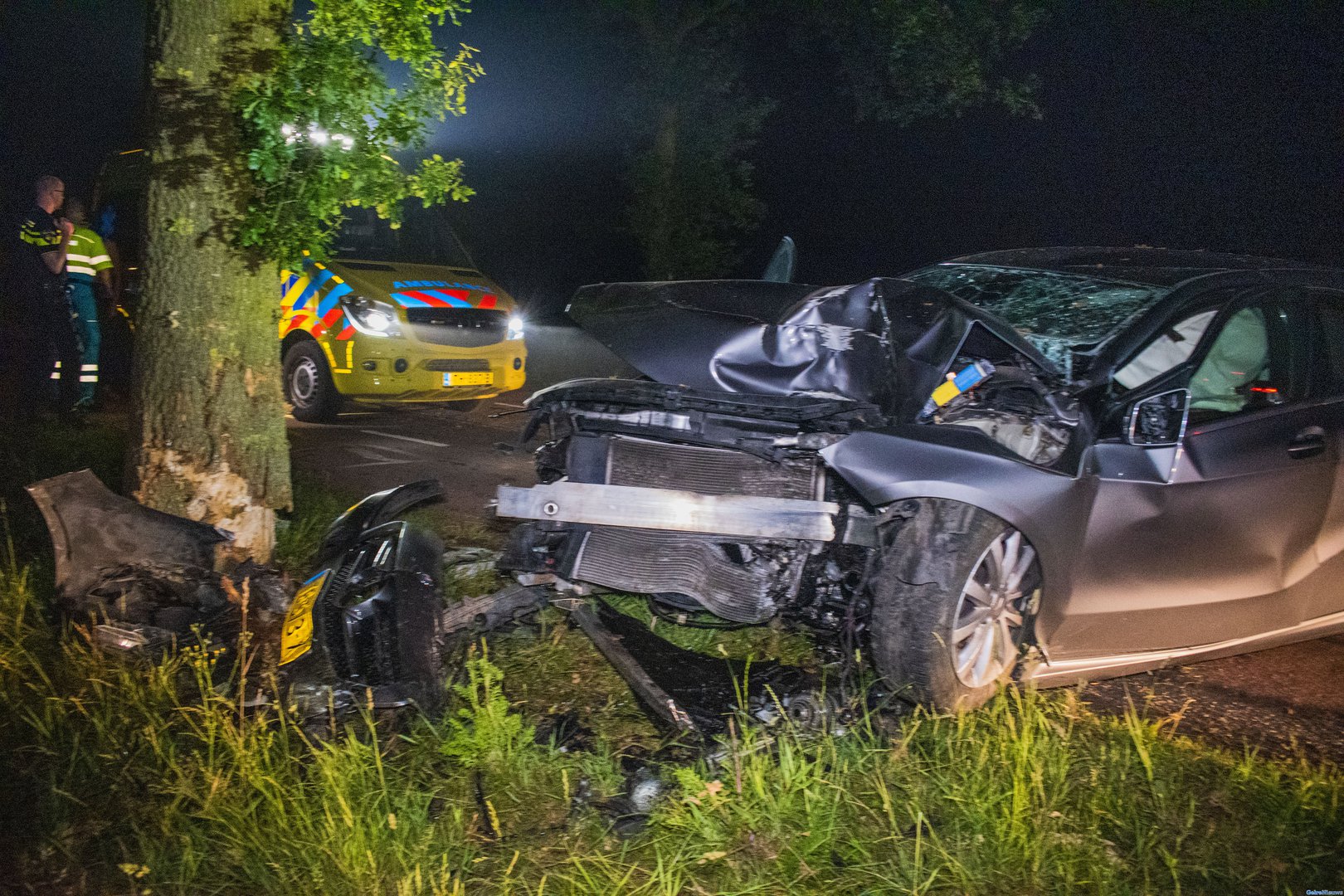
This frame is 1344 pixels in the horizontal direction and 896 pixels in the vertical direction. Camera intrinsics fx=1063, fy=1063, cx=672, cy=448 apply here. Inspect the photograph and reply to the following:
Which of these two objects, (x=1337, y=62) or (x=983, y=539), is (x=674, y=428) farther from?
(x=1337, y=62)

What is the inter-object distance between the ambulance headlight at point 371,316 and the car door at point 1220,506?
650 centimetres

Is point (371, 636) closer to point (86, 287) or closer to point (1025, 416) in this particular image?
point (1025, 416)

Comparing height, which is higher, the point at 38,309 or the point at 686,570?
the point at 38,309

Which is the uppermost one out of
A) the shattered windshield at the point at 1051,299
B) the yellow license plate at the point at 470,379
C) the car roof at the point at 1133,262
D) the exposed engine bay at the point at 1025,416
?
the car roof at the point at 1133,262

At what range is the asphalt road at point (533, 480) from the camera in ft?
12.9

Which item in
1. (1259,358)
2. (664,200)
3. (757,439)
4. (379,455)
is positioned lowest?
(379,455)

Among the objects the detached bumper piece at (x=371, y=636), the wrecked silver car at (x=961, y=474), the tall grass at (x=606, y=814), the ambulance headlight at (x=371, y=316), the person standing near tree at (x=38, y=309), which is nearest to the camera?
the tall grass at (x=606, y=814)

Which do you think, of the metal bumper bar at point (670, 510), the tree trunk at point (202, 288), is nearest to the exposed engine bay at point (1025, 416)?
the metal bumper bar at point (670, 510)

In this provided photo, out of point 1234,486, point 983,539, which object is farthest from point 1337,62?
point 983,539

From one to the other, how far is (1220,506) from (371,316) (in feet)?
22.3

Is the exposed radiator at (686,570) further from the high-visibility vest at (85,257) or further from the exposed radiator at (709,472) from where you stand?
the high-visibility vest at (85,257)

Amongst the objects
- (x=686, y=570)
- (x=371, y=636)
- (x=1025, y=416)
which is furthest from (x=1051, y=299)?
(x=371, y=636)

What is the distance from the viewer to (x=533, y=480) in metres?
7.27

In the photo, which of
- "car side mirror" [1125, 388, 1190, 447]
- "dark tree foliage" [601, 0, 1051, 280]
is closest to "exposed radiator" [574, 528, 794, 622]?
"car side mirror" [1125, 388, 1190, 447]
